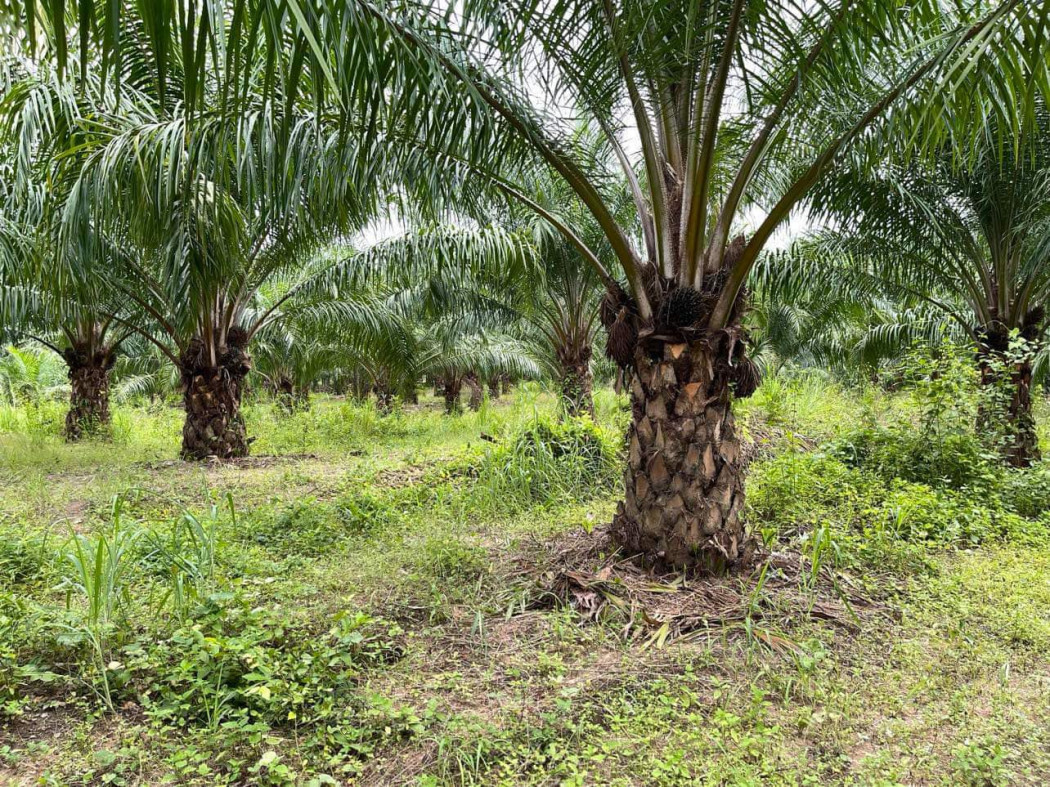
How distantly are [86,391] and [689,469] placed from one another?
10.1 meters

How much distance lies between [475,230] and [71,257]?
11.9 ft

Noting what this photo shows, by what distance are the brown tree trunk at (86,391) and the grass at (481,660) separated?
5.85 metres

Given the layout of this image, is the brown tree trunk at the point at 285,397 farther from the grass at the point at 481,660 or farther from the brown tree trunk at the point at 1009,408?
the brown tree trunk at the point at 1009,408

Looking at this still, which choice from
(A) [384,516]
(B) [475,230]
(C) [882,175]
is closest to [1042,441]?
(C) [882,175]

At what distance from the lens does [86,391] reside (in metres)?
9.99

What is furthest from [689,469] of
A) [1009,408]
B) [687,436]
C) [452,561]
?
[1009,408]

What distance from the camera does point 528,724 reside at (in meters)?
2.18

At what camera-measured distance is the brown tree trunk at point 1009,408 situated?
5586mm

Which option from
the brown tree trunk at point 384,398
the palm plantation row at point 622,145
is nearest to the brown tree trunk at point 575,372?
the palm plantation row at point 622,145

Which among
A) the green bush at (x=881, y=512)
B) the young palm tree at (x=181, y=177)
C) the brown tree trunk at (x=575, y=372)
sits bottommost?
the green bush at (x=881, y=512)

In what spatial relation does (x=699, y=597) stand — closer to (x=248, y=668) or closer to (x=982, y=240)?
(x=248, y=668)

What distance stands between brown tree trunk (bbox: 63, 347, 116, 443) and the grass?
19.2 feet

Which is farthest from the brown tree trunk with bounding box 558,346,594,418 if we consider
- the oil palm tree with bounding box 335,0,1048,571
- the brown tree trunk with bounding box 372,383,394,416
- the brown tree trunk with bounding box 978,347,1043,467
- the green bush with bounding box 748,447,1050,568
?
the oil palm tree with bounding box 335,0,1048,571

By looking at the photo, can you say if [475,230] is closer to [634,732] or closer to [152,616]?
[152,616]
